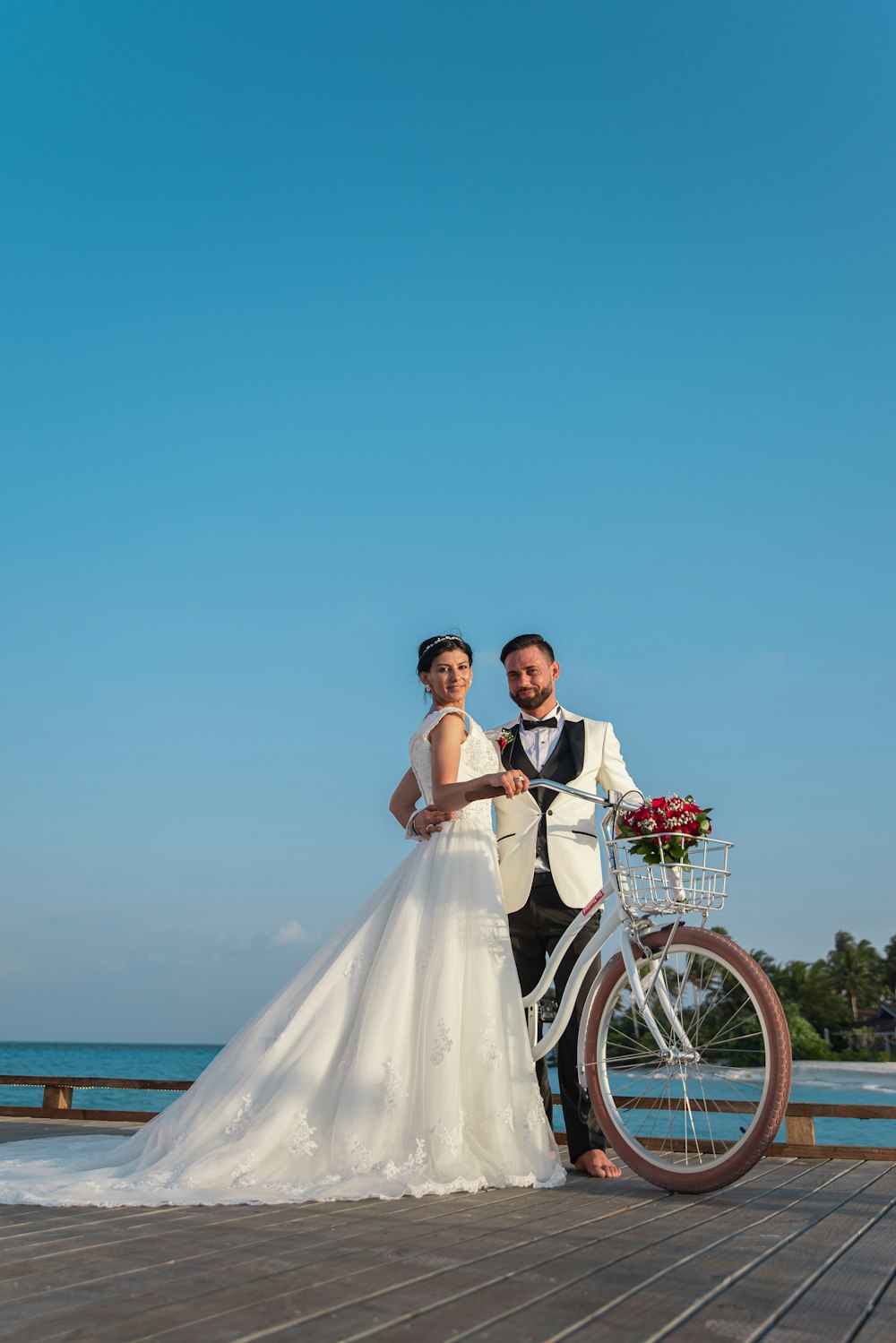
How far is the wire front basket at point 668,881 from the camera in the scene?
3.55 m

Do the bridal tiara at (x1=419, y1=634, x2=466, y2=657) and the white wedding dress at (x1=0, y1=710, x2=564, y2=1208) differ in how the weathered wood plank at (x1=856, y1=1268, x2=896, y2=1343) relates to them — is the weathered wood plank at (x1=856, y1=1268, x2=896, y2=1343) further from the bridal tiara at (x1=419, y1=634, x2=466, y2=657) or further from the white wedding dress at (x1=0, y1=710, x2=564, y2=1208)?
the bridal tiara at (x1=419, y1=634, x2=466, y2=657)

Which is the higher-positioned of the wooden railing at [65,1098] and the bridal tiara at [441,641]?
the bridal tiara at [441,641]

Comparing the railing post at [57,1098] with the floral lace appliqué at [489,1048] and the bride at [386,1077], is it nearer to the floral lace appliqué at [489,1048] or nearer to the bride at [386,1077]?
the bride at [386,1077]

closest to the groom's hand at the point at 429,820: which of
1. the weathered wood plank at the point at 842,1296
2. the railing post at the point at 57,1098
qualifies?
the weathered wood plank at the point at 842,1296

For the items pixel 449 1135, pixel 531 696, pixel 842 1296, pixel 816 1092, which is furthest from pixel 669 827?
pixel 816 1092

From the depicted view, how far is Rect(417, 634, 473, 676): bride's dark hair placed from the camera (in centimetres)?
457

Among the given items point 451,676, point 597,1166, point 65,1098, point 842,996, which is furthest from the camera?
point 842,996

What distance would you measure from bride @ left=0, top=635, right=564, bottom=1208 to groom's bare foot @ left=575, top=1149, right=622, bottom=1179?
344mm

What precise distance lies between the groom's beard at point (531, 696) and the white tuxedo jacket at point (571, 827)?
154 mm

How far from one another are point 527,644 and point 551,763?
55cm

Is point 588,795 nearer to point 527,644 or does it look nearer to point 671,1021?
point 671,1021

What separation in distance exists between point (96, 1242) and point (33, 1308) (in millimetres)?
690

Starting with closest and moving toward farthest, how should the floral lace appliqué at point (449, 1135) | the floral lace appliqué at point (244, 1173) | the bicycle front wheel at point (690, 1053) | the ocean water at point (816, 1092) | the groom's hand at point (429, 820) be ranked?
1. the bicycle front wheel at point (690, 1053)
2. the floral lace appliqué at point (244, 1173)
3. the floral lace appliqué at point (449, 1135)
4. the groom's hand at point (429, 820)
5. the ocean water at point (816, 1092)

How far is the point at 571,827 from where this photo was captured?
4395 millimetres
